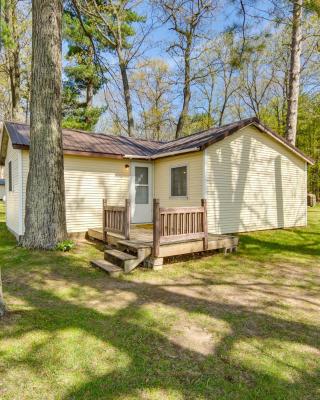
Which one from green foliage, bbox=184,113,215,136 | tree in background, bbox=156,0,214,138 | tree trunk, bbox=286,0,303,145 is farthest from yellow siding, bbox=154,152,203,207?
green foliage, bbox=184,113,215,136

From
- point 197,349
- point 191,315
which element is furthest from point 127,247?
point 197,349

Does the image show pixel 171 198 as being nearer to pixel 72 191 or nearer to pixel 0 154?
pixel 72 191

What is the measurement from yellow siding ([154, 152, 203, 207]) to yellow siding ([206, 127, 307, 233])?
0.31 m

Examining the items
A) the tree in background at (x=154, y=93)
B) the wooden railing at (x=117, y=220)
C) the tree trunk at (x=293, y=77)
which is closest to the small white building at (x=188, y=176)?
the tree trunk at (x=293, y=77)

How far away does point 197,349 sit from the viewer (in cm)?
303

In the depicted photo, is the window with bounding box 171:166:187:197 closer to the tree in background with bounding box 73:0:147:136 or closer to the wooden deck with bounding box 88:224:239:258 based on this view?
the wooden deck with bounding box 88:224:239:258

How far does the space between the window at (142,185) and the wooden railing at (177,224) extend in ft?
14.3

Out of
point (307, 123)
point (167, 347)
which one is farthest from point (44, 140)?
point (307, 123)

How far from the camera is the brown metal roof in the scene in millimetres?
8865

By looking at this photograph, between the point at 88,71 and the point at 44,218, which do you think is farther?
the point at 88,71

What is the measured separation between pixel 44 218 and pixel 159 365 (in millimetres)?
5208

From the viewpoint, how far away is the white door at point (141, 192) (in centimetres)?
1065

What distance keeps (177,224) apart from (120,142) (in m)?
6.00

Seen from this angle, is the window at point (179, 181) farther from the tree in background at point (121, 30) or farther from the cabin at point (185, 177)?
the tree in background at point (121, 30)
